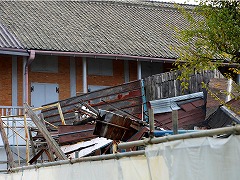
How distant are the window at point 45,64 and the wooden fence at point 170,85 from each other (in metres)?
8.08

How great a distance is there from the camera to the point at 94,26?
107ft

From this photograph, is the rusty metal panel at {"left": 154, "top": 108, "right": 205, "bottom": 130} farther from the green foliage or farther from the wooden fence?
the green foliage

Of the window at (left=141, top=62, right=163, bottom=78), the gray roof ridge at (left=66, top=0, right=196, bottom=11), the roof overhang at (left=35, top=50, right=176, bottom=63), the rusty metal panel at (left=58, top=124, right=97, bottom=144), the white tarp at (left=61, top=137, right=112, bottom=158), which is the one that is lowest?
the white tarp at (left=61, top=137, right=112, bottom=158)

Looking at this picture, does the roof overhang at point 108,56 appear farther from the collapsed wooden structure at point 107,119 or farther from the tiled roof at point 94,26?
the collapsed wooden structure at point 107,119

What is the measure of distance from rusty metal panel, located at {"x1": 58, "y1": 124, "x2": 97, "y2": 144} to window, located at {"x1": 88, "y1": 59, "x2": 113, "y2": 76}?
11.3 m

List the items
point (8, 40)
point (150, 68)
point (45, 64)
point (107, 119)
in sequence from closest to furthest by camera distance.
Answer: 1. point (107, 119)
2. point (8, 40)
3. point (45, 64)
4. point (150, 68)

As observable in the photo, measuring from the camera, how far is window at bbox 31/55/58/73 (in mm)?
29625

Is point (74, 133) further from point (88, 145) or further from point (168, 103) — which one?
point (168, 103)

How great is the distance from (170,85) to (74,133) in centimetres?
445

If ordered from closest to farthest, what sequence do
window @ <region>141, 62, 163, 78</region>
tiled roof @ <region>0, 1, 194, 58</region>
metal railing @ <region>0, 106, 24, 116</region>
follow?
metal railing @ <region>0, 106, 24, 116</region> < tiled roof @ <region>0, 1, 194, 58</region> < window @ <region>141, 62, 163, 78</region>

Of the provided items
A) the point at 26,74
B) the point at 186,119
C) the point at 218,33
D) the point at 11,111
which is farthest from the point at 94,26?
the point at 218,33

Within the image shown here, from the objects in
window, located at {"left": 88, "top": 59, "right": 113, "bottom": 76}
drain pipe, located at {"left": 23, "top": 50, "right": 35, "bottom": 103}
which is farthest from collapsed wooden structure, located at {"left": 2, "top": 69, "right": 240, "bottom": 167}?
window, located at {"left": 88, "top": 59, "right": 113, "bottom": 76}

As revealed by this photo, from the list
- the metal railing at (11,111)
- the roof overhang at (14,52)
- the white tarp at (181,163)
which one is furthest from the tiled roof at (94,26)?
the white tarp at (181,163)

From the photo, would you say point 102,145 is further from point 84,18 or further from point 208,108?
point 84,18
